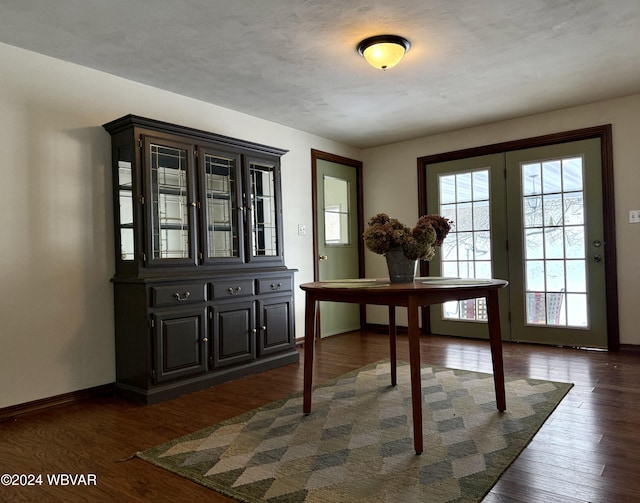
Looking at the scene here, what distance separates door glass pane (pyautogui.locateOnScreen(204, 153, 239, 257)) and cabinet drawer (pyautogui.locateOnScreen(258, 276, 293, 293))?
1.08 ft

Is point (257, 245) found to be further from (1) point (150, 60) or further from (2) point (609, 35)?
(2) point (609, 35)

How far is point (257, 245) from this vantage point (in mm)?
3959

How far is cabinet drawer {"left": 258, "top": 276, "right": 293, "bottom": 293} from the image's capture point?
384cm

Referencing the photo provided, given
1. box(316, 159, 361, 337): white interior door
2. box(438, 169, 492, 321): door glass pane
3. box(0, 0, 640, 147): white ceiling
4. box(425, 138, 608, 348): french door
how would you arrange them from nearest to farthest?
box(0, 0, 640, 147): white ceiling → box(425, 138, 608, 348): french door → box(438, 169, 492, 321): door glass pane → box(316, 159, 361, 337): white interior door

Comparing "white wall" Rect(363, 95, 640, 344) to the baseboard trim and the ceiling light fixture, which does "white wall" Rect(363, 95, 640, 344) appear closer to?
the ceiling light fixture

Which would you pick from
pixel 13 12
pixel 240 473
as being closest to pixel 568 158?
pixel 240 473

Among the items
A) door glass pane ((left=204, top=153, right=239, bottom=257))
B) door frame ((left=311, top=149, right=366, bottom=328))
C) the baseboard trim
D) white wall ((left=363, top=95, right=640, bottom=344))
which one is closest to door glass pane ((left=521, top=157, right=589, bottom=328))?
white wall ((left=363, top=95, right=640, bottom=344))

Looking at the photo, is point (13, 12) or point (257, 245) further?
point (257, 245)

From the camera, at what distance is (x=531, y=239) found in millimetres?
4691

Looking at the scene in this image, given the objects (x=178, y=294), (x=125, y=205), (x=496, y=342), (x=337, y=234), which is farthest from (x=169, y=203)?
(x=337, y=234)

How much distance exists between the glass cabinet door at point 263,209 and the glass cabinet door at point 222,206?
5.9 inches

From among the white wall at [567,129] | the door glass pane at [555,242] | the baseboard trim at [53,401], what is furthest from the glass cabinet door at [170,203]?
the door glass pane at [555,242]

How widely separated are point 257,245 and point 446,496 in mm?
2632

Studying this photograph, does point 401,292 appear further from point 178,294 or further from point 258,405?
point 178,294
